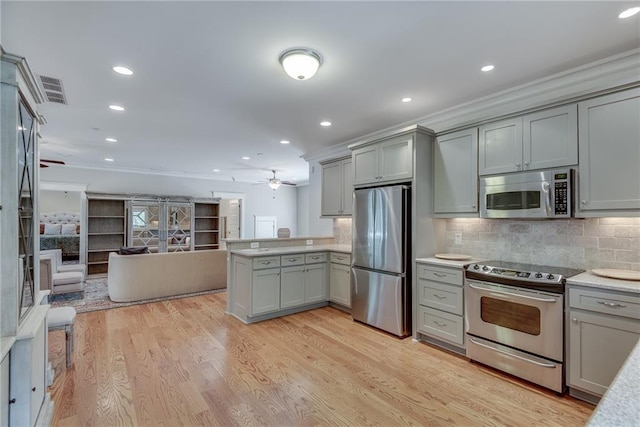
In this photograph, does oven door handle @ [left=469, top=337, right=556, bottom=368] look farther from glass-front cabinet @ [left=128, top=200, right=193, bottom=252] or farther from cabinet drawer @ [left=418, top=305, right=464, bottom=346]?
glass-front cabinet @ [left=128, top=200, right=193, bottom=252]

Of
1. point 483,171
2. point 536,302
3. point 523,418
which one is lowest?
point 523,418

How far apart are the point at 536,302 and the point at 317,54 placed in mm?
2695

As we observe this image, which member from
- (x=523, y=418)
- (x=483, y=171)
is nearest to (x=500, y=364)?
(x=523, y=418)

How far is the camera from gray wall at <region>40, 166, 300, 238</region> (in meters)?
7.08

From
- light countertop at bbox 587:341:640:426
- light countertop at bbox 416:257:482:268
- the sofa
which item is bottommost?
the sofa

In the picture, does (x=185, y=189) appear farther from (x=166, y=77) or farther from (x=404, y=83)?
(x=404, y=83)

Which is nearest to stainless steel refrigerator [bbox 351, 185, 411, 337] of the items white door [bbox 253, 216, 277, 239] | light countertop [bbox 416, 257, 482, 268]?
light countertop [bbox 416, 257, 482, 268]

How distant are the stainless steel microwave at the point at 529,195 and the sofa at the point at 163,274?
4.54m

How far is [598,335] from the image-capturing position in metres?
2.20

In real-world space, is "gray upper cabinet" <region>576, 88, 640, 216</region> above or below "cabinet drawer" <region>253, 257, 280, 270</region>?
above

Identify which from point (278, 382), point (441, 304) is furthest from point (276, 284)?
point (441, 304)

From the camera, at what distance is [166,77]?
2861mm

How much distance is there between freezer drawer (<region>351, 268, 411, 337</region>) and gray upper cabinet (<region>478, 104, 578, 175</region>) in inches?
62.8

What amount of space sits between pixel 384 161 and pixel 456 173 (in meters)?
0.85
